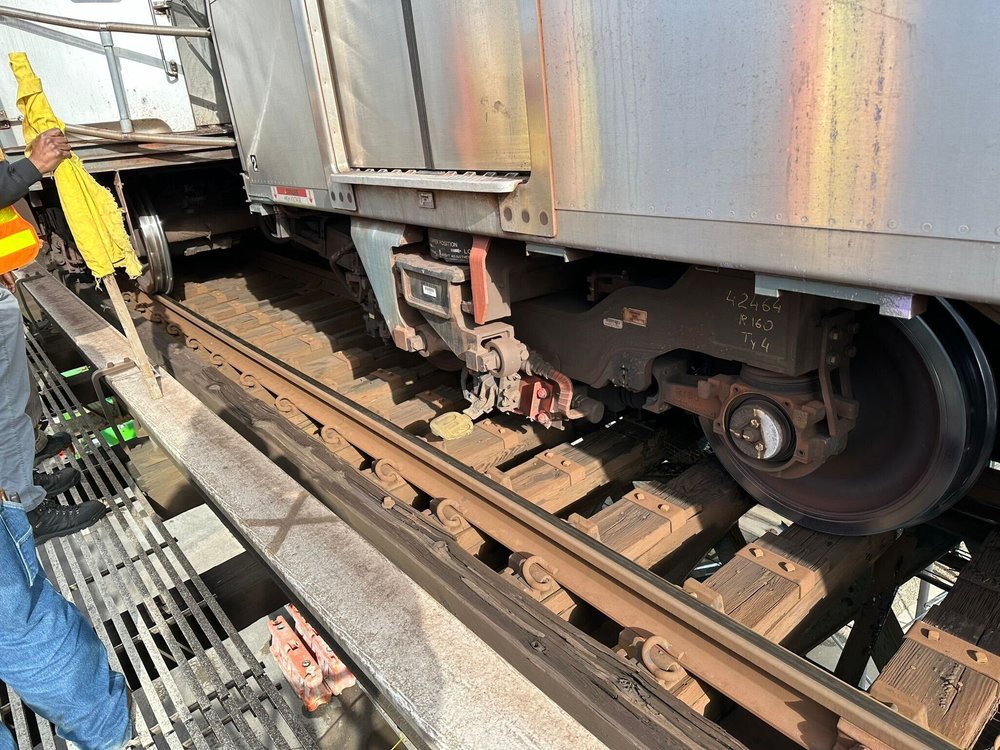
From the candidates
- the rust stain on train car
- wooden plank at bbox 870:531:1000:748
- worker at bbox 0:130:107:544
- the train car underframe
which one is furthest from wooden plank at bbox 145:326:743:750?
the rust stain on train car

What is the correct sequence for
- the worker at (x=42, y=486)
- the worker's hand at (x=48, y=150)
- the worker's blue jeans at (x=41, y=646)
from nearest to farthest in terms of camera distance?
the worker's blue jeans at (x=41, y=646) → the worker at (x=42, y=486) → the worker's hand at (x=48, y=150)

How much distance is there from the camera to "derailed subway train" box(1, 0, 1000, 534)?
159cm

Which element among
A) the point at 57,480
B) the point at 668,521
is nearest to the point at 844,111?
the point at 668,521

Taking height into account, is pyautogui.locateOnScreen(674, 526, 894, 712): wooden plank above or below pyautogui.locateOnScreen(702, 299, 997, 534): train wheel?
below

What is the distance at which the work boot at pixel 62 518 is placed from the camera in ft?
10.9

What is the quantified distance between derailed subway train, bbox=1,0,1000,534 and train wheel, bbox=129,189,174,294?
2851 mm

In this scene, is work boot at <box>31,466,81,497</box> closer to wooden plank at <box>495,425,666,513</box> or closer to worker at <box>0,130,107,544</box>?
worker at <box>0,130,107,544</box>

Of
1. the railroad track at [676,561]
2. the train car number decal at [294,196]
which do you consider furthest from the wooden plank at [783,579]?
the train car number decal at [294,196]

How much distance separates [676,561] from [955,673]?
1.27 m

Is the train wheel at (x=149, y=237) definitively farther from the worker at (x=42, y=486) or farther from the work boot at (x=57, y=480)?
the work boot at (x=57, y=480)

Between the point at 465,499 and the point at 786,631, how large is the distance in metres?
1.61

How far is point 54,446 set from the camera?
4215 mm

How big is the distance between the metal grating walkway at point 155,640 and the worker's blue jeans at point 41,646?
14 cm

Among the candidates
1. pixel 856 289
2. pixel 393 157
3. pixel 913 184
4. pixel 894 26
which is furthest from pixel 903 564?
pixel 393 157
